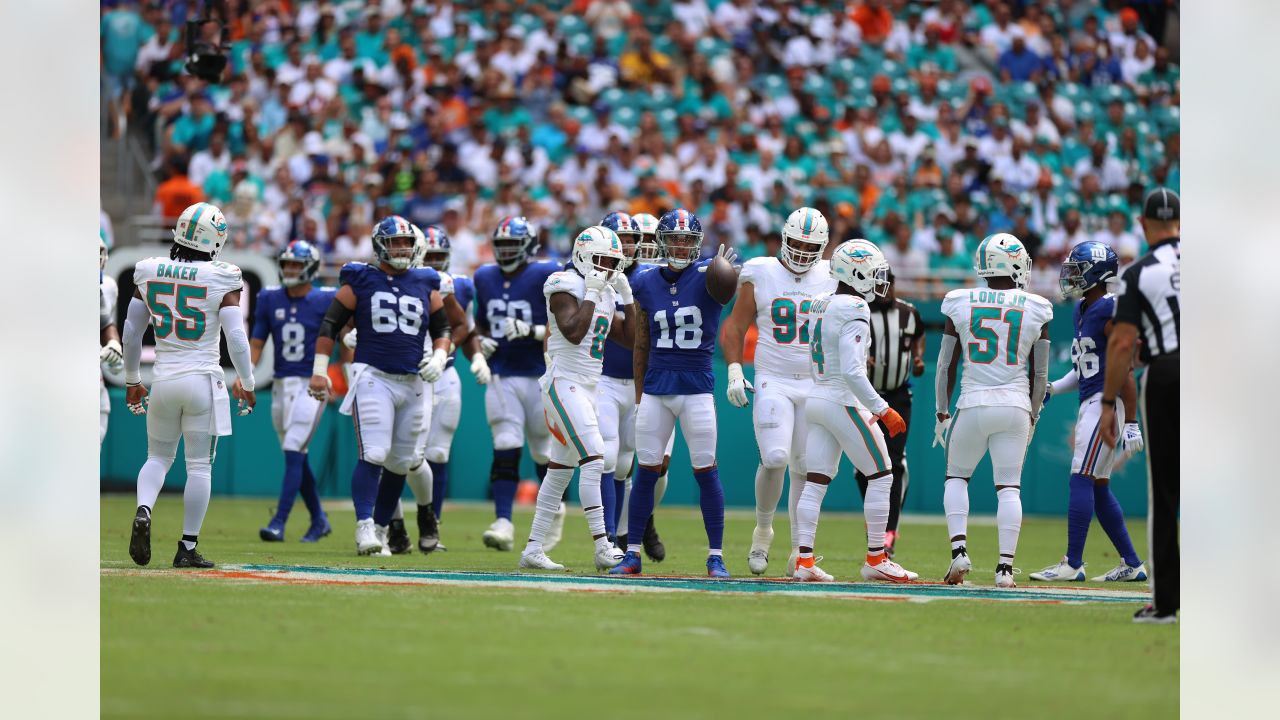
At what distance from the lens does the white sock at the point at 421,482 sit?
12.5 metres

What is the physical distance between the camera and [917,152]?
21891mm

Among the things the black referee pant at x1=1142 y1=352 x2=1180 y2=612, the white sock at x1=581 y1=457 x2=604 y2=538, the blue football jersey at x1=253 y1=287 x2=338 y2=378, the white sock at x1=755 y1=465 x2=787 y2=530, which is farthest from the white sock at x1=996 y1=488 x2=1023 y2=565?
the blue football jersey at x1=253 y1=287 x2=338 y2=378

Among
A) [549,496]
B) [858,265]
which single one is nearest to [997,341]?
[858,265]

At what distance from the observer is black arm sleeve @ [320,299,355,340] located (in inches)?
467

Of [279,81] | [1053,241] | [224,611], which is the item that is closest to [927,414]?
[1053,241]

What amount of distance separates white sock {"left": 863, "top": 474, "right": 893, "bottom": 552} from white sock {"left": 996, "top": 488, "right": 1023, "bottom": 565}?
70 cm

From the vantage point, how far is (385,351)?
1201cm

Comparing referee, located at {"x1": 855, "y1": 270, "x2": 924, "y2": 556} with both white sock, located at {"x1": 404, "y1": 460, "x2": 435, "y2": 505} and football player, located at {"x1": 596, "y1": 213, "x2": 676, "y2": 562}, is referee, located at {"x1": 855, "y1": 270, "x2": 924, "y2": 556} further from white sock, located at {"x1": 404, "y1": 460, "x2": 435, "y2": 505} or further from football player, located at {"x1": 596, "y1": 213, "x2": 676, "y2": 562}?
white sock, located at {"x1": 404, "y1": 460, "x2": 435, "y2": 505}

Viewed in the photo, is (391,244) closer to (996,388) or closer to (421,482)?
(421,482)

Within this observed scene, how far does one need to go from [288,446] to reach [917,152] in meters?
11.1

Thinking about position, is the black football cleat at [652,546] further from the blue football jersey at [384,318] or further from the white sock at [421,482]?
the blue football jersey at [384,318]

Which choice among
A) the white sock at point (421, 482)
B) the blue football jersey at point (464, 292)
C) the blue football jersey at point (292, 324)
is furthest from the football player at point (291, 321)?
the white sock at point (421, 482)

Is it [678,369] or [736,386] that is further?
[678,369]

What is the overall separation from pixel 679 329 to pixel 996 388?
212 cm
